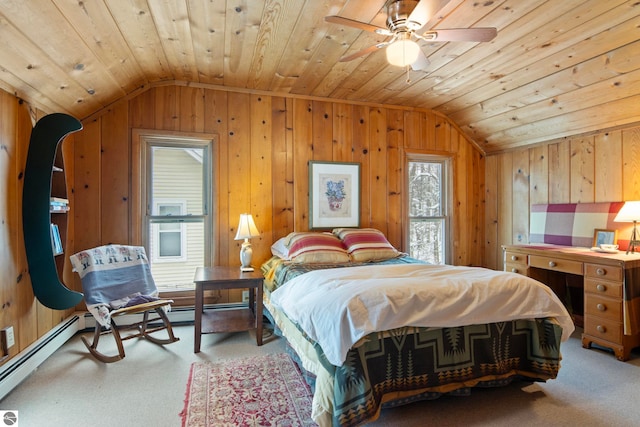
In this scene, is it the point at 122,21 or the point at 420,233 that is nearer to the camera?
the point at 122,21

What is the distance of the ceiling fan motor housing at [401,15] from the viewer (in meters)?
2.00

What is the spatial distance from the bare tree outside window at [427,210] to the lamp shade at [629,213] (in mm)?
1800

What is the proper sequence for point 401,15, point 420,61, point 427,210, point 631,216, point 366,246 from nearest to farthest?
1. point 401,15
2. point 420,61
3. point 631,216
4. point 366,246
5. point 427,210

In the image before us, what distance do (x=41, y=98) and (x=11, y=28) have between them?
89 centimetres

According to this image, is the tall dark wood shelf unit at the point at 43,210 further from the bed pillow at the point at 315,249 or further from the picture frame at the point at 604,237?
the picture frame at the point at 604,237

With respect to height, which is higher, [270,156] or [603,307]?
[270,156]

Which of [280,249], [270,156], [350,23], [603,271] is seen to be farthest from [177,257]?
[603,271]

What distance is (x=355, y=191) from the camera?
4008mm

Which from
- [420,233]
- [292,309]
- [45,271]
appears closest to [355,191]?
[420,233]

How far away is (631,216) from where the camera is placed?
282cm

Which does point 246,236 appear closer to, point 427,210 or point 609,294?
point 427,210

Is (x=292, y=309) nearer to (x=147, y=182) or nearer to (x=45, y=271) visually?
(x=45, y=271)

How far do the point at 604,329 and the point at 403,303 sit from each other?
82.6 inches

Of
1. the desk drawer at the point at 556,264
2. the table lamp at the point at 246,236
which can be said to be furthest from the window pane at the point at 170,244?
the desk drawer at the point at 556,264
